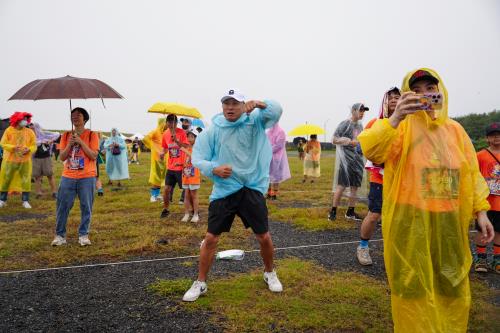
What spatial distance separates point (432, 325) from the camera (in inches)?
84.0

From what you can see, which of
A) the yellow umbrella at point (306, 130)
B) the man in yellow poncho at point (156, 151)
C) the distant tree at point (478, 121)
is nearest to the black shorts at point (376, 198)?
the man in yellow poncho at point (156, 151)

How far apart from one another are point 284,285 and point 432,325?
1.74m

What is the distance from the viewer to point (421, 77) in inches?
91.1

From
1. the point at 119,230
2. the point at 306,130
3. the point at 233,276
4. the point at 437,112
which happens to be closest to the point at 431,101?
the point at 437,112

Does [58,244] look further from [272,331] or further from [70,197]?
[272,331]

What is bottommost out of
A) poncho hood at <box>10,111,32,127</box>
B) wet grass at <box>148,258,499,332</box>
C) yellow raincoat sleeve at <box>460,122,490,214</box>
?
wet grass at <box>148,258,499,332</box>

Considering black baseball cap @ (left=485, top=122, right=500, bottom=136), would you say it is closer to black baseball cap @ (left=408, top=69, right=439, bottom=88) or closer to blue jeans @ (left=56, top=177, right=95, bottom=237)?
black baseball cap @ (left=408, top=69, right=439, bottom=88)

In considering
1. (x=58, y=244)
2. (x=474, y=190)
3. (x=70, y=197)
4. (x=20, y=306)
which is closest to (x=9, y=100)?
(x=70, y=197)

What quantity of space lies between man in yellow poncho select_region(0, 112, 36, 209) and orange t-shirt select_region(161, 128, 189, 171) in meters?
2.99

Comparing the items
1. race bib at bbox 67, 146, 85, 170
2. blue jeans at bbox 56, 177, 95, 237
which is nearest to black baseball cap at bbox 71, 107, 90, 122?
race bib at bbox 67, 146, 85, 170

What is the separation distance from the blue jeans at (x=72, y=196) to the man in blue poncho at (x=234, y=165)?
2.34 m

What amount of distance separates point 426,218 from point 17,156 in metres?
8.39

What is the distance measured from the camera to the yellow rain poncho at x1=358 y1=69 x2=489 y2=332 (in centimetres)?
218

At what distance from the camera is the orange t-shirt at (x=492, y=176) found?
4.39 m
